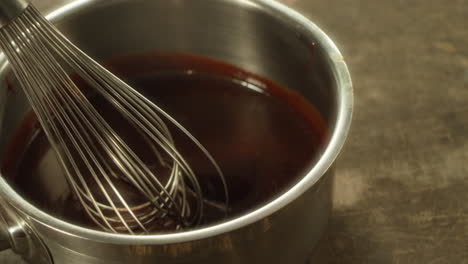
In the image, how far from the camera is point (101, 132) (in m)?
0.59

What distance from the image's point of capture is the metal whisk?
0.52 metres

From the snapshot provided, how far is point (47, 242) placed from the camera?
48 centimetres

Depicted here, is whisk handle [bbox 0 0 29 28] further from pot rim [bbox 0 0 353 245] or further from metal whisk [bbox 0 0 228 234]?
pot rim [bbox 0 0 353 245]

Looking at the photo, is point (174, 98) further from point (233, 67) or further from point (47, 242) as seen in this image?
point (47, 242)

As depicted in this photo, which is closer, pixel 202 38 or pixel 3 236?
pixel 3 236

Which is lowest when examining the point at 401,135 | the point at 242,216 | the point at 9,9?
the point at 401,135

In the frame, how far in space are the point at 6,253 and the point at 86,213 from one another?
0.10m

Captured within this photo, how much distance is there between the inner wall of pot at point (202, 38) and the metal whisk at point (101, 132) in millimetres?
67

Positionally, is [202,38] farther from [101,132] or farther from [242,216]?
[242,216]

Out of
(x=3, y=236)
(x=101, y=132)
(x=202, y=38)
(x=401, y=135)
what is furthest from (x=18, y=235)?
(x=401, y=135)

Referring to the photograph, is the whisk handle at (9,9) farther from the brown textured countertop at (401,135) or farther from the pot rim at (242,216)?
the brown textured countertop at (401,135)

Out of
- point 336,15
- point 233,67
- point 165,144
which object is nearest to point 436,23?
point 336,15

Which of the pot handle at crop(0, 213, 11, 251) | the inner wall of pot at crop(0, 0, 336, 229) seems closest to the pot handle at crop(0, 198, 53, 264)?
the pot handle at crop(0, 213, 11, 251)

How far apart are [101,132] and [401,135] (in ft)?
0.98
